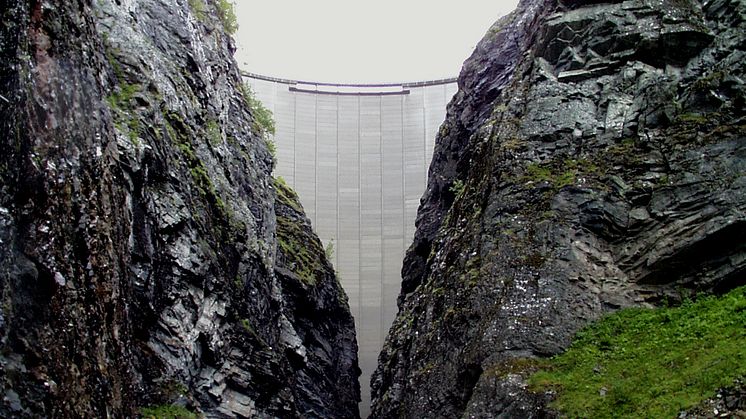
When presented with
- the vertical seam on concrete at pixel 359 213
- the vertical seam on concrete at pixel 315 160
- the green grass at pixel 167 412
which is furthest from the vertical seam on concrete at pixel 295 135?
the green grass at pixel 167 412

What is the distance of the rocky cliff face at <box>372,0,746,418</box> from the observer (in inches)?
723

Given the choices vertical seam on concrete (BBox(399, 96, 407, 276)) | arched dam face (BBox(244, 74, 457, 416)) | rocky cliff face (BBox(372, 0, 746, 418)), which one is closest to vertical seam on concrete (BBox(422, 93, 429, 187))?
arched dam face (BBox(244, 74, 457, 416))

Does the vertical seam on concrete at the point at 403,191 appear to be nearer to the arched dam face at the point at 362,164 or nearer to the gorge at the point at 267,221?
the arched dam face at the point at 362,164

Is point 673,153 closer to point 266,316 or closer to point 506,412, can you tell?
point 506,412

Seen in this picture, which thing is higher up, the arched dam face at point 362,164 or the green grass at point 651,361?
the arched dam face at point 362,164

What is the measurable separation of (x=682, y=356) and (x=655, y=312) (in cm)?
215

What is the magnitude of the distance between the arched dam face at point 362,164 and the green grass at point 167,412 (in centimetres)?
2481

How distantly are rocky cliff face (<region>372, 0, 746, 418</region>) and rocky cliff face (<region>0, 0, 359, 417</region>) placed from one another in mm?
5323

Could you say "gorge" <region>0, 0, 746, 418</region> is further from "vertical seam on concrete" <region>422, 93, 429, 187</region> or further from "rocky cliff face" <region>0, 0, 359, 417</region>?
"vertical seam on concrete" <region>422, 93, 429, 187</region>

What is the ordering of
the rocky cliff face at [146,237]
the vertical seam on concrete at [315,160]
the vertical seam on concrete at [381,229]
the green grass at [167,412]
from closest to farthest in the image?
the rocky cliff face at [146,237] → the green grass at [167,412] → the vertical seam on concrete at [381,229] → the vertical seam on concrete at [315,160]

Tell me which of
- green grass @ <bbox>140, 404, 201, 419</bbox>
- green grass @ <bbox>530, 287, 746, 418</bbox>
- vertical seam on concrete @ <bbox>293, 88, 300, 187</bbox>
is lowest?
green grass @ <bbox>140, 404, 201, 419</bbox>

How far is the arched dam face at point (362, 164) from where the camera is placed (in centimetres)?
4484

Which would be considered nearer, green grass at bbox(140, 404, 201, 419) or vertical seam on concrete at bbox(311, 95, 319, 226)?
green grass at bbox(140, 404, 201, 419)

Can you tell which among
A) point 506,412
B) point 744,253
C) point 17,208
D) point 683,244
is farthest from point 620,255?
point 17,208
